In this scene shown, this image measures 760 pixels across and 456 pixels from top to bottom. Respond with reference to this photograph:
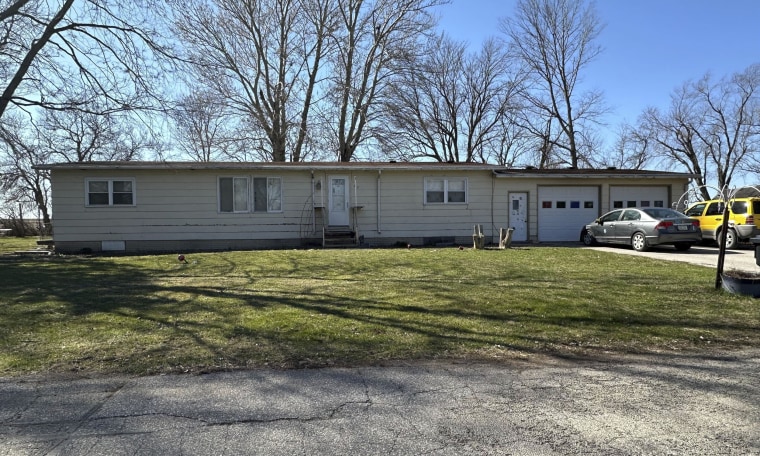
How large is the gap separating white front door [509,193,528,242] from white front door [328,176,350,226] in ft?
20.3

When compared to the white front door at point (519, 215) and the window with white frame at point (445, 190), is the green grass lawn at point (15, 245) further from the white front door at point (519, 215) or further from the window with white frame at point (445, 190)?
the white front door at point (519, 215)

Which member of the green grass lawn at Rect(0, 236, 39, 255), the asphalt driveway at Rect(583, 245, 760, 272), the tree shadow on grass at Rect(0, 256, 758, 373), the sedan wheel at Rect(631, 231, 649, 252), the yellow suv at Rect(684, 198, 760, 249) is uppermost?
the yellow suv at Rect(684, 198, 760, 249)

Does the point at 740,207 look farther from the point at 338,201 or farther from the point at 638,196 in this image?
the point at 338,201

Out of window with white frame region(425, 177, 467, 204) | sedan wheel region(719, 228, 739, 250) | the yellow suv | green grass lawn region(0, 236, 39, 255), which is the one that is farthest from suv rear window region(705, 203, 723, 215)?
green grass lawn region(0, 236, 39, 255)

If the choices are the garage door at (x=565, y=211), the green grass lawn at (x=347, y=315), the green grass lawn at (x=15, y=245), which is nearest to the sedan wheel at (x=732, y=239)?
the garage door at (x=565, y=211)

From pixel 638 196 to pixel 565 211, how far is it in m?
3.01

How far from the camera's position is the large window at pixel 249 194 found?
1631cm

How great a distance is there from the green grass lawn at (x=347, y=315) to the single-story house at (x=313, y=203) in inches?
227

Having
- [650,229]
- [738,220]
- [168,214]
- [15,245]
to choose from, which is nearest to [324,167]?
[168,214]

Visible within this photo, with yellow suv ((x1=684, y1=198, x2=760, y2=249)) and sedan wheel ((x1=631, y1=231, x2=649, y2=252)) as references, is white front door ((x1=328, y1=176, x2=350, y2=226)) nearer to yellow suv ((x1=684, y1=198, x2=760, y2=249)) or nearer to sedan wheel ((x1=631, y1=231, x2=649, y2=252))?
sedan wheel ((x1=631, y1=231, x2=649, y2=252))

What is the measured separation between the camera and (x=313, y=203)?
1656 centimetres

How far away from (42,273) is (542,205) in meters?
15.6

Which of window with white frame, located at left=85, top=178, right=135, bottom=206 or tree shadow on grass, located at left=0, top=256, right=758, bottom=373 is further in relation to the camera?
window with white frame, located at left=85, top=178, right=135, bottom=206

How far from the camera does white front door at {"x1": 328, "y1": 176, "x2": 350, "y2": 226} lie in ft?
54.7
